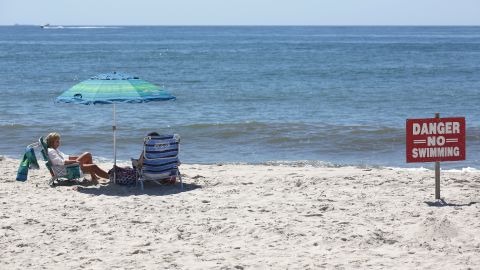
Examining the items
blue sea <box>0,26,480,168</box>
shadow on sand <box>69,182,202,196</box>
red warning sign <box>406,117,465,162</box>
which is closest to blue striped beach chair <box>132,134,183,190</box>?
shadow on sand <box>69,182,202,196</box>

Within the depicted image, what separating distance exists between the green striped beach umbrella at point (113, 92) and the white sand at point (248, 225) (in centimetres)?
123

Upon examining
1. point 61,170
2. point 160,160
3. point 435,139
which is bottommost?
point 61,170

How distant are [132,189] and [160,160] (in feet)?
1.80

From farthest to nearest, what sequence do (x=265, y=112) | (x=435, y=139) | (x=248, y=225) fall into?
1. (x=265, y=112)
2. (x=435, y=139)
3. (x=248, y=225)

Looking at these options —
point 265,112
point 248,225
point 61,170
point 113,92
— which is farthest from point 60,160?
point 265,112

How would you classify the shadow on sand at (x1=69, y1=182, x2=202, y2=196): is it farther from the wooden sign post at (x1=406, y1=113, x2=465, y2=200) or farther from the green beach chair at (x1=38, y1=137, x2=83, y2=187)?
the wooden sign post at (x1=406, y1=113, x2=465, y2=200)

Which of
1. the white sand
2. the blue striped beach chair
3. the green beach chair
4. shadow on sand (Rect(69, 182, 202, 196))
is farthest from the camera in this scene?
the green beach chair

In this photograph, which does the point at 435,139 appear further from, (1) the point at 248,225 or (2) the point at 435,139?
(1) the point at 248,225

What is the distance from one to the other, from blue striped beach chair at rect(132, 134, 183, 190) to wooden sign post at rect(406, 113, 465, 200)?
3129 millimetres

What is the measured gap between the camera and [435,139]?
893 cm

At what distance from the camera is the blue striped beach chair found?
397 inches

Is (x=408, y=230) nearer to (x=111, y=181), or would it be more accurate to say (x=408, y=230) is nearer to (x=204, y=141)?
(x=111, y=181)

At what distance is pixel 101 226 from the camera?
Answer: 8102 millimetres

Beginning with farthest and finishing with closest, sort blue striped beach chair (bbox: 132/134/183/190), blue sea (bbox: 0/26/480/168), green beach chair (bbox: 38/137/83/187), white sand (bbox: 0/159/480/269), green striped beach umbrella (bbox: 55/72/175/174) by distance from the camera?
blue sea (bbox: 0/26/480/168), green beach chair (bbox: 38/137/83/187), blue striped beach chair (bbox: 132/134/183/190), green striped beach umbrella (bbox: 55/72/175/174), white sand (bbox: 0/159/480/269)
